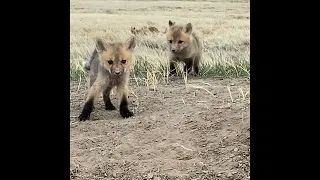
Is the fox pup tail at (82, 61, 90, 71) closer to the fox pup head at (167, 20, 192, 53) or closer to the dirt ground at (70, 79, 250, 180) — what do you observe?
the dirt ground at (70, 79, 250, 180)

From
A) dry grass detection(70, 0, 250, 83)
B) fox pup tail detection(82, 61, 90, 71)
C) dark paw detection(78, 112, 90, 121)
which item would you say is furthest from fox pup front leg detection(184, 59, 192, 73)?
dark paw detection(78, 112, 90, 121)

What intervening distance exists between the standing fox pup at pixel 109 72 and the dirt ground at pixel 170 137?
2.3 inches

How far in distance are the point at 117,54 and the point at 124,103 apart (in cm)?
32

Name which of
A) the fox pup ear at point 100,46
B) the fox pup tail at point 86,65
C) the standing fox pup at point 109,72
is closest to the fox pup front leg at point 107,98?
the standing fox pup at point 109,72

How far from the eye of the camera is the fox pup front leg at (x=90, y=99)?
10.2 ft

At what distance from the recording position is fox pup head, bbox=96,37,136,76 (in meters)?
3.11

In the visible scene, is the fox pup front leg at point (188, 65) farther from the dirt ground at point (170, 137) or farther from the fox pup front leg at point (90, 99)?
the fox pup front leg at point (90, 99)

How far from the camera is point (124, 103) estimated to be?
3.25 m

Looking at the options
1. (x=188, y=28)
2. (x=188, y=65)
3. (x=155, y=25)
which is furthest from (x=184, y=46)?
(x=155, y=25)

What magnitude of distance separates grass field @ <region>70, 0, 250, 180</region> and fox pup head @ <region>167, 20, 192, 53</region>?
14 cm

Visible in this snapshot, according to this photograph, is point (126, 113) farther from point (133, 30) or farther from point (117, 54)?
point (133, 30)

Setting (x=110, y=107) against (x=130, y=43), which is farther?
(x=110, y=107)
